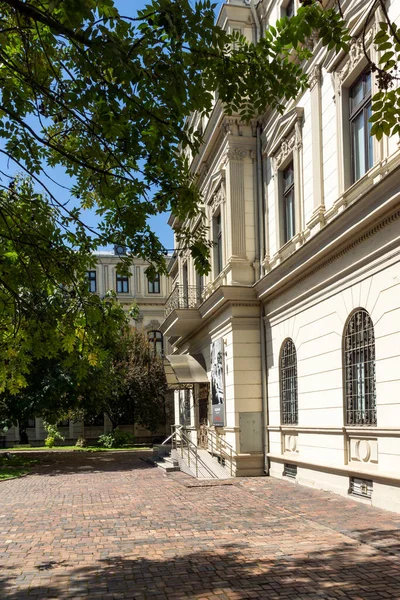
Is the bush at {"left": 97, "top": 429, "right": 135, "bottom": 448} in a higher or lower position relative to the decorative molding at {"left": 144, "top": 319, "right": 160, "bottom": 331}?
lower

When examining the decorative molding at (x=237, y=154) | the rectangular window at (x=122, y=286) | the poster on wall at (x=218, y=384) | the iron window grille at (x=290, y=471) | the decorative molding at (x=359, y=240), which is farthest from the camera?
the rectangular window at (x=122, y=286)

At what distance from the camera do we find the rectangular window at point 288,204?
16109mm

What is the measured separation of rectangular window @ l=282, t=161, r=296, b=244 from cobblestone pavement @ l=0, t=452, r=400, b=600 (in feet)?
20.4

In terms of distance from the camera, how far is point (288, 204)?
16453mm

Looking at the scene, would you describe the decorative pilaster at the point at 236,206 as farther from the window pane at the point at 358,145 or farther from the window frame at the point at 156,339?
the window frame at the point at 156,339

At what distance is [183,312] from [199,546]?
14129mm

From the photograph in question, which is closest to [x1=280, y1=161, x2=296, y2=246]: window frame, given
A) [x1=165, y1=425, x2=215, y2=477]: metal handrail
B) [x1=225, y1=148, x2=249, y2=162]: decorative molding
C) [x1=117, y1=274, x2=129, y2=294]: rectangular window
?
[x1=225, y1=148, x2=249, y2=162]: decorative molding

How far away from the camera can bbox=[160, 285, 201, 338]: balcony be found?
2231 centimetres

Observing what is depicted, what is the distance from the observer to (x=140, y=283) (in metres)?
48.7

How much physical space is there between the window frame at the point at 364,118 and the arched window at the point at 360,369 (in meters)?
2.69

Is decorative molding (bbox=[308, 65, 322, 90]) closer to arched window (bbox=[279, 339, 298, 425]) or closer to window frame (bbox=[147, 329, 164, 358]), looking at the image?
arched window (bbox=[279, 339, 298, 425])

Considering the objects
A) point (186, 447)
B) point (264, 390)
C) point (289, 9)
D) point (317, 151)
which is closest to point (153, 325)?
point (186, 447)

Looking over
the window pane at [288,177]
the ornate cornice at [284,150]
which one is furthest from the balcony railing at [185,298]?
the ornate cornice at [284,150]

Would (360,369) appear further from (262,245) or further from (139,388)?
(139,388)
